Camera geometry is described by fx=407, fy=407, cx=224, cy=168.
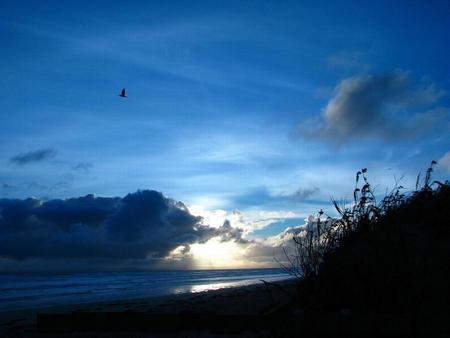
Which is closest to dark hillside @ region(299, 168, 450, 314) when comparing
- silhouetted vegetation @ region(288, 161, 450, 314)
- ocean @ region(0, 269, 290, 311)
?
silhouetted vegetation @ region(288, 161, 450, 314)

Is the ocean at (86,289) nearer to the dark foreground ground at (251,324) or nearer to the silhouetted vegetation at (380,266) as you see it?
the dark foreground ground at (251,324)

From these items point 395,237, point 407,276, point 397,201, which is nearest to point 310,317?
point 407,276

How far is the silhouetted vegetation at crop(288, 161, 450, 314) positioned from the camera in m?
5.20

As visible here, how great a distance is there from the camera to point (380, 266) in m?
5.39

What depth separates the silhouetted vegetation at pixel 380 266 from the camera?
205 inches

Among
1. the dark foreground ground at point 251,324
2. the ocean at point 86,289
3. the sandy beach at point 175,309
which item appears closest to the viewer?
the dark foreground ground at point 251,324

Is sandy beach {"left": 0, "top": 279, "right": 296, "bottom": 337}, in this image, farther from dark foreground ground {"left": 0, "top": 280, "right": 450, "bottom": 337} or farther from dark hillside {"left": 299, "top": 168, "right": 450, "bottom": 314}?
dark hillside {"left": 299, "top": 168, "right": 450, "bottom": 314}

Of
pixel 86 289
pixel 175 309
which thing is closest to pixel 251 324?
pixel 175 309

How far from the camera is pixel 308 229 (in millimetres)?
6781

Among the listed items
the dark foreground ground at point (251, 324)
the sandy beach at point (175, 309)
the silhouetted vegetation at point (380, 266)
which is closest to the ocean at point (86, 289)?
the sandy beach at point (175, 309)

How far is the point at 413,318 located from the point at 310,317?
1.18 meters

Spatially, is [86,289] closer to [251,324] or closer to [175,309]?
[175,309]

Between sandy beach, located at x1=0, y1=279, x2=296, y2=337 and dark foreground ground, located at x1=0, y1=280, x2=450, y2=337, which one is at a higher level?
dark foreground ground, located at x1=0, y1=280, x2=450, y2=337

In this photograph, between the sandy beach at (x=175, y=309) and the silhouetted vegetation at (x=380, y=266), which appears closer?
the silhouetted vegetation at (x=380, y=266)
